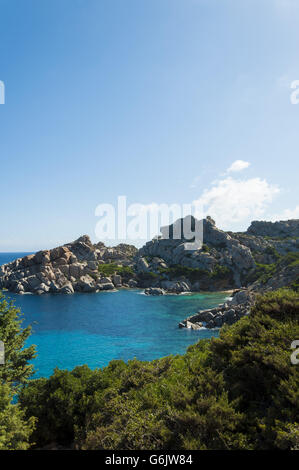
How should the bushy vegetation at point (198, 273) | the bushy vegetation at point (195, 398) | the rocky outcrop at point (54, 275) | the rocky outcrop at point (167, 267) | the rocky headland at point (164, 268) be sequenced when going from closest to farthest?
the bushy vegetation at point (195, 398)
the rocky outcrop at point (54, 275)
the rocky headland at point (164, 268)
the rocky outcrop at point (167, 267)
the bushy vegetation at point (198, 273)

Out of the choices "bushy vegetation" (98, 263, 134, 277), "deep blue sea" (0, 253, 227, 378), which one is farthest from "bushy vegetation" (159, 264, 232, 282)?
"bushy vegetation" (98, 263, 134, 277)

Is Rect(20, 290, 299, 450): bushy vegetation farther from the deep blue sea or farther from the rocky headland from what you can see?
the rocky headland

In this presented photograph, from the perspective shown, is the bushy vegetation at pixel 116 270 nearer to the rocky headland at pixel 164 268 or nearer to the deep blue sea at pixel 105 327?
the rocky headland at pixel 164 268

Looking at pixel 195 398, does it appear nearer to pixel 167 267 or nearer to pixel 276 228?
pixel 167 267

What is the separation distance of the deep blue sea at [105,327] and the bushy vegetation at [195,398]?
9.08 m

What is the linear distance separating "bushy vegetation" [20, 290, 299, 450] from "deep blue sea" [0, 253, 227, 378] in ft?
29.8

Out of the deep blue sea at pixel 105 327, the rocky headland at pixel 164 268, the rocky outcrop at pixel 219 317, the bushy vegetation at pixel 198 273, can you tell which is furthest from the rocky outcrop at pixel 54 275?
the rocky outcrop at pixel 219 317

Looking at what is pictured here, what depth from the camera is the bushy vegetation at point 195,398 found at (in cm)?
930

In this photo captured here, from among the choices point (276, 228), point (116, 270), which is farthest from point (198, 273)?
point (276, 228)

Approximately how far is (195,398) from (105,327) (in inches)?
1834

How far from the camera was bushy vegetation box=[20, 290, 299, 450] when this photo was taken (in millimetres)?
9297
